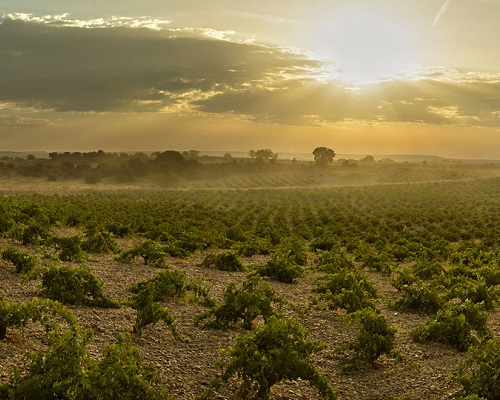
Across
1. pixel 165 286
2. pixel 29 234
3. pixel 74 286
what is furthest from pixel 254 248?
pixel 74 286

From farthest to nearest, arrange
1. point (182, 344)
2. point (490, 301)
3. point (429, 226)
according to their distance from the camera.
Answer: point (429, 226) → point (490, 301) → point (182, 344)

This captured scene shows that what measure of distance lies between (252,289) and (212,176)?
101 meters

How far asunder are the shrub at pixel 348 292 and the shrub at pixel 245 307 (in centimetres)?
268

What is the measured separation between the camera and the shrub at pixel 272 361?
7.35 metres

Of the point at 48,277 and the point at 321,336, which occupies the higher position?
the point at 48,277

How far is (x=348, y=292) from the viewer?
13.2 metres

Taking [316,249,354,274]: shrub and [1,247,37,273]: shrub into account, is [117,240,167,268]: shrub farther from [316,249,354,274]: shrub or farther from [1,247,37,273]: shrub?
[316,249,354,274]: shrub

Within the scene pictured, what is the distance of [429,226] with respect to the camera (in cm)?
3450

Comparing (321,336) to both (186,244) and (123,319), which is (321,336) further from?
(186,244)

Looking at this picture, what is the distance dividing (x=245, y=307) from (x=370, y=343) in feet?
9.21

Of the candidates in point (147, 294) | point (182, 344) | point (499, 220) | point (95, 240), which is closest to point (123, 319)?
point (147, 294)

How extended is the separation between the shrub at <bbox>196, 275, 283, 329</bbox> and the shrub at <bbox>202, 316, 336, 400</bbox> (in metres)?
2.90

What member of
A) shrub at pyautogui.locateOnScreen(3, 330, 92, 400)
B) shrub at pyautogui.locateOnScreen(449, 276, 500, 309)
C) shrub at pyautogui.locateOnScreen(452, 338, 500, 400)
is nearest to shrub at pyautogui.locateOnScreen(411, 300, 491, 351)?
shrub at pyautogui.locateOnScreen(449, 276, 500, 309)

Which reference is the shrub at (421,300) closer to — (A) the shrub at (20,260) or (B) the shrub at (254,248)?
(B) the shrub at (254,248)
